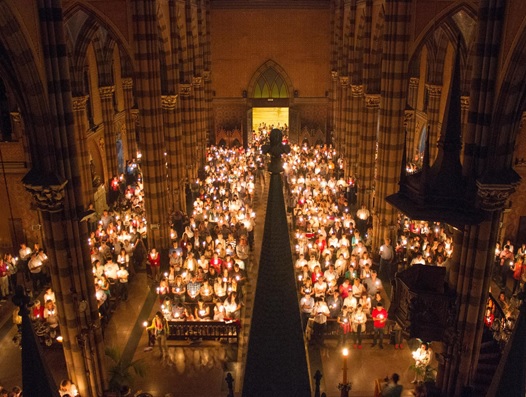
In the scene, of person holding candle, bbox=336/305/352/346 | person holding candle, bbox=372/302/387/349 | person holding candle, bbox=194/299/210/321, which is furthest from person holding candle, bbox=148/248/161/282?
person holding candle, bbox=372/302/387/349

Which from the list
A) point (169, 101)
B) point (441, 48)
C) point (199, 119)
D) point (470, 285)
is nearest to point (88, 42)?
point (169, 101)

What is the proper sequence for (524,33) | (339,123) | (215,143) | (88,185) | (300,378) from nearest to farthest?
(300,378), (524,33), (88,185), (339,123), (215,143)

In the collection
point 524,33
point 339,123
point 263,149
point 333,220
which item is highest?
point 524,33

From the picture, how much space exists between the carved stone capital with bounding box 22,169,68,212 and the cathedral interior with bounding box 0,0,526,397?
0.11 ft

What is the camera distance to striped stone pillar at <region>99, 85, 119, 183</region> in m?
30.0

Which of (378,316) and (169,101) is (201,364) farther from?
(169,101)

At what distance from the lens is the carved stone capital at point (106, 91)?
2959 cm

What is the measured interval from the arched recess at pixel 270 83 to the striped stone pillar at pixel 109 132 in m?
13.5

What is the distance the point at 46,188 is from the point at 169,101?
45.2ft

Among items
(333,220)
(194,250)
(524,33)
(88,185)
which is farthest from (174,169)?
(524,33)

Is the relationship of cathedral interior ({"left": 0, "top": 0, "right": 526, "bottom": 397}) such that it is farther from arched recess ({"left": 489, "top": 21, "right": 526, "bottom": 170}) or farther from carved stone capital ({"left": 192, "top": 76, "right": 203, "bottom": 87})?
carved stone capital ({"left": 192, "top": 76, "right": 203, "bottom": 87})

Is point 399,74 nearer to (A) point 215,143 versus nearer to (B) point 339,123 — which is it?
(B) point 339,123

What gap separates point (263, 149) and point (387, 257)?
15.4 meters

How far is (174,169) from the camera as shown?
1057 inches
